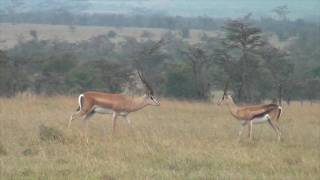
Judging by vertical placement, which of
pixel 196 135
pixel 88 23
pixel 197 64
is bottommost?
pixel 88 23

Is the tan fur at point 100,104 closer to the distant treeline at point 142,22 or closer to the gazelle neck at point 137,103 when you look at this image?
the gazelle neck at point 137,103

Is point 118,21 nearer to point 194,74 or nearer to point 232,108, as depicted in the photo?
point 194,74

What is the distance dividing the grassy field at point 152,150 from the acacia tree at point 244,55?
13.5 meters

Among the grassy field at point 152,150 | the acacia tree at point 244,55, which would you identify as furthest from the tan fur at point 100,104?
the acacia tree at point 244,55

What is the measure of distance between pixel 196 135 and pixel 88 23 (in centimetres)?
10117

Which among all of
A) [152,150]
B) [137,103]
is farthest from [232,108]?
[152,150]

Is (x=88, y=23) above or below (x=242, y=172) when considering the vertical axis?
below

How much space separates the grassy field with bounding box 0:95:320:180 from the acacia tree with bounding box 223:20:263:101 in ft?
44.4

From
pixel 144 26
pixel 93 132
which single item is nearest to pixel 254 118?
pixel 93 132

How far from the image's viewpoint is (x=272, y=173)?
834 centimetres

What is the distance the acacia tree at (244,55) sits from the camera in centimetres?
2862

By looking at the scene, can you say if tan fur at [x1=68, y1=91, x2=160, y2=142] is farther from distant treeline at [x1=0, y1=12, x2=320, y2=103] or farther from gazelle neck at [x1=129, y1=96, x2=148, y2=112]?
distant treeline at [x1=0, y1=12, x2=320, y2=103]

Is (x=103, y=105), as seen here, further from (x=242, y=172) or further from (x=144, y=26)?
(x=144, y=26)

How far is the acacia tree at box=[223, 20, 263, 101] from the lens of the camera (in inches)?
1127
